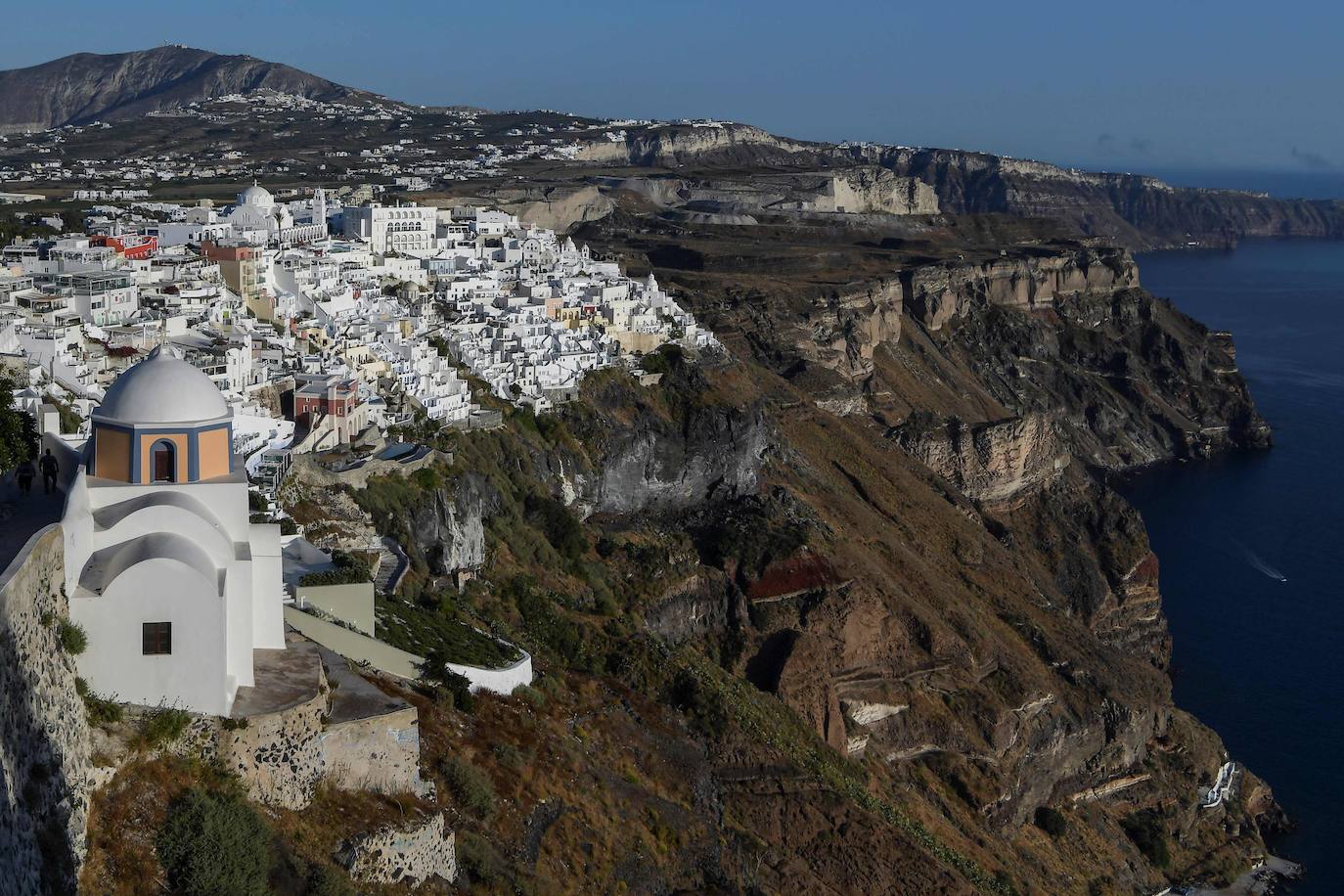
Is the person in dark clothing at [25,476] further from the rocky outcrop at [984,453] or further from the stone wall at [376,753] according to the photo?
the rocky outcrop at [984,453]

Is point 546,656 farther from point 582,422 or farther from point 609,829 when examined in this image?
point 582,422

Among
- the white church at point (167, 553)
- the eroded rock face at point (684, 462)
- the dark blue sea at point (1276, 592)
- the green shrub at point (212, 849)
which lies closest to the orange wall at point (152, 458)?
the white church at point (167, 553)

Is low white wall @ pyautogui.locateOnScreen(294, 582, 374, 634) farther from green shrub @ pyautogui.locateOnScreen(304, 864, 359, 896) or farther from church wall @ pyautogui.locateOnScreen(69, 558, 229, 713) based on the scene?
green shrub @ pyautogui.locateOnScreen(304, 864, 359, 896)

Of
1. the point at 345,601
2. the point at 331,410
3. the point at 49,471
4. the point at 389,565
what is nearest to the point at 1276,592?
the point at 331,410

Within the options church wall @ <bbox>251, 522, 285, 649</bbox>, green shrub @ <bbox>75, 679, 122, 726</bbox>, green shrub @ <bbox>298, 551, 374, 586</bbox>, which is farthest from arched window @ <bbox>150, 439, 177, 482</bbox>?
green shrub @ <bbox>298, 551, 374, 586</bbox>

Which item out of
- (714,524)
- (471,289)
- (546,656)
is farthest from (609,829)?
(471,289)

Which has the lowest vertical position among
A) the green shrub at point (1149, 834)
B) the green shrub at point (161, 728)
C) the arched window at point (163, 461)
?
the green shrub at point (1149, 834)
